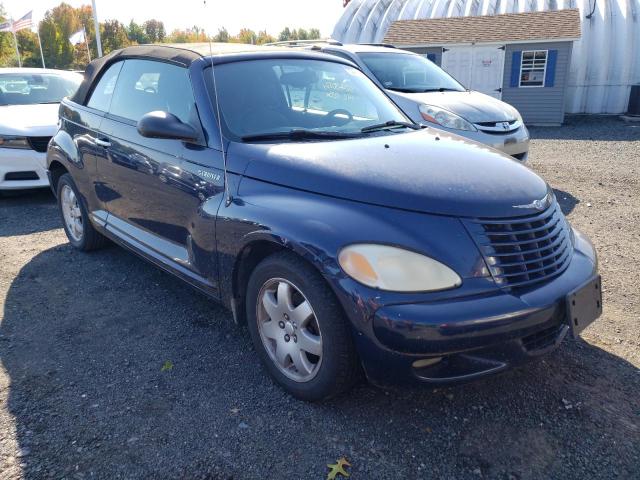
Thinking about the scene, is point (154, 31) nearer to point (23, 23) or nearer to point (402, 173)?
point (23, 23)

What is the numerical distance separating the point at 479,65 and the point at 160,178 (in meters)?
15.7

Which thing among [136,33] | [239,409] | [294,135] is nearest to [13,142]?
[294,135]

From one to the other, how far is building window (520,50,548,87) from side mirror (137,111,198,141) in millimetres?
15592

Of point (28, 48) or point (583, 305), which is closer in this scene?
point (583, 305)

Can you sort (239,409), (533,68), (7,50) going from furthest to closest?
1. (7,50)
2. (533,68)
3. (239,409)

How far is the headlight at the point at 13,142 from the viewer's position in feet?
22.0

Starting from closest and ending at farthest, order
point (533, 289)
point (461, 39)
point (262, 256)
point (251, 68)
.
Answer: point (533, 289) → point (262, 256) → point (251, 68) → point (461, 39)

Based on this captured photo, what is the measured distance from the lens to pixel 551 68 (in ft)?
52.5

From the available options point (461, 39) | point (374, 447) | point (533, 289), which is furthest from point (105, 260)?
point (461, 39)

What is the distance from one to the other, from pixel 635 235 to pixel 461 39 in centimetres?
1326

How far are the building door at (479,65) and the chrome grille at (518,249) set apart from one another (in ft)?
50.2

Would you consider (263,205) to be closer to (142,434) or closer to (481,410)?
(142,434)

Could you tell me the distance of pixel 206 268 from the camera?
10.5 ft

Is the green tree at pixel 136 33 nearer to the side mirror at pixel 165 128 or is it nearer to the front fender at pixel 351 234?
the side mirror at pixel 165 128
